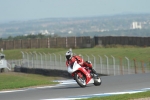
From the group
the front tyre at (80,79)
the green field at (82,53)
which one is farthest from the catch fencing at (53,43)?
the front tyre at (80,79)

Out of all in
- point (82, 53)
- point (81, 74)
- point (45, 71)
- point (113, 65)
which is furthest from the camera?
point (82, 53)

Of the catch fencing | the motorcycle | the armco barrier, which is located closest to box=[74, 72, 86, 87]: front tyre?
the motorcycle

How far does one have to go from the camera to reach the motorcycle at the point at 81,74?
69.4 ft

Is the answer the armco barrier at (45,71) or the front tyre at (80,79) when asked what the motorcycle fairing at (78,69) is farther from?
the armco barrier at (45,71)

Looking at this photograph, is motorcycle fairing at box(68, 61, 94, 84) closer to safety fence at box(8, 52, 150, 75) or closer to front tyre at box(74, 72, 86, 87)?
front tyre at box(74, 72, 86, 87)

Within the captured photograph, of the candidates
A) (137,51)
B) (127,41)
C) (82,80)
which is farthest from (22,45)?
(82,80)

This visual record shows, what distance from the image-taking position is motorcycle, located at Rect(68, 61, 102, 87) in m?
21.1

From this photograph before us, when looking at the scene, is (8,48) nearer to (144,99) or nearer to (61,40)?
(61,40)

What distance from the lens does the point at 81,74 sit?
70.3 feet

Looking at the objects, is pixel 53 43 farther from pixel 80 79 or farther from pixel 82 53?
pixel 80 79

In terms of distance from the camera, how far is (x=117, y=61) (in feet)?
130

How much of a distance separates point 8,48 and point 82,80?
229 ft

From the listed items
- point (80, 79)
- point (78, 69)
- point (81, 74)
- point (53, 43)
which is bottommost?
point (80, 79)

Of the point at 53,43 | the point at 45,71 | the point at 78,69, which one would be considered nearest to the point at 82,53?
the point at 45,71
